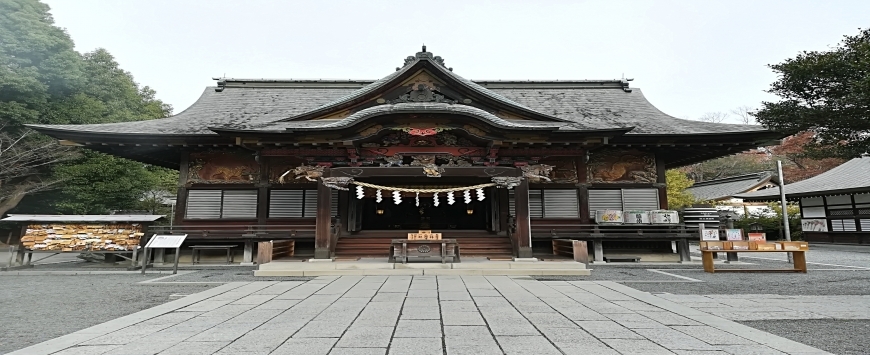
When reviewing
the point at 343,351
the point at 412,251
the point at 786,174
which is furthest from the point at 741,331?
the point at 786,174

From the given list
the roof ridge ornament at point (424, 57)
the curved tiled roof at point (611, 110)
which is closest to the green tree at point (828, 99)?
the curved tiled roof at point (611, 110)

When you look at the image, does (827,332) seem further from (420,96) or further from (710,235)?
(420,96)

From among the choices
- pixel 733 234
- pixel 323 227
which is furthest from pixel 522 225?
pixel 323 227

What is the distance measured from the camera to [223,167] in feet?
42.8

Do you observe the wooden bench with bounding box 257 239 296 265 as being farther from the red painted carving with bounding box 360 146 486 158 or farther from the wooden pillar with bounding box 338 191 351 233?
the red painted carving with bounding box 360 146 486 158

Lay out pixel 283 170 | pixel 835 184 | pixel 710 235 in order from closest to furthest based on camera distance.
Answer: pixel 710 235
pixel 283 170
pixel 835 184

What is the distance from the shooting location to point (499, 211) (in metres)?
13.1

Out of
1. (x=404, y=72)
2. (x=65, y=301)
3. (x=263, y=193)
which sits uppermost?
(x=404, y=72)

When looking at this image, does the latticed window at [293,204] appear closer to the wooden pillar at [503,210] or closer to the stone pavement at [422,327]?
the wooden pillar at [503,210]

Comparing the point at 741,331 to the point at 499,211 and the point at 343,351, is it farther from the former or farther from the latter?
the point at 499,211

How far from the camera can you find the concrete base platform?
30.5 ft

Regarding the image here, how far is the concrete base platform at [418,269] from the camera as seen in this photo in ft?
30.5

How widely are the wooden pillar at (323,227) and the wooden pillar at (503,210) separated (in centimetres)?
557

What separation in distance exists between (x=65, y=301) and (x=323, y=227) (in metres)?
5.41
